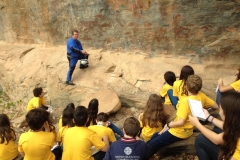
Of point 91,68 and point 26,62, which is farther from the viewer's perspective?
point 26,62

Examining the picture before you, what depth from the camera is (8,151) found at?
12.8ft

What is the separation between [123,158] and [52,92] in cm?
501

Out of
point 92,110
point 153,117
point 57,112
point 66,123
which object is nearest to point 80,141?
point 66,123

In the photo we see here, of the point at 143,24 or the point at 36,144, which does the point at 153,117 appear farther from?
the point at 143,24

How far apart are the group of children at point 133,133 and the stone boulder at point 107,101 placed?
1542mm

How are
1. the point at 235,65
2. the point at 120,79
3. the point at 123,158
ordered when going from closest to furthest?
the point at 123,158
the point at 235,65
the point at 120,79

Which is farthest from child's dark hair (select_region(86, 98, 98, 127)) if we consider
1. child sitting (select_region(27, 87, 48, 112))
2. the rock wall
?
the rock wall

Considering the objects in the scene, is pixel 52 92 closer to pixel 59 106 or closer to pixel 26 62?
pixel 59 106

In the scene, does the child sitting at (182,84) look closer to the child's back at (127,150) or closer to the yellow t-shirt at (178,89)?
the yellow t-shirt at (178,89)

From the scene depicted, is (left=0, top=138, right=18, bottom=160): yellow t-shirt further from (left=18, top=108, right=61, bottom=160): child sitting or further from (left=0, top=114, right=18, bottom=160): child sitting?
(left=18, top=108, right=61, bottom=160): child sitting

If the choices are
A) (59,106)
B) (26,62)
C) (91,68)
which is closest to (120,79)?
(91,68)

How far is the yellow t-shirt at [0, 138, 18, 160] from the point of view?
3.85m

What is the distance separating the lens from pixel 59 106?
7.36 m

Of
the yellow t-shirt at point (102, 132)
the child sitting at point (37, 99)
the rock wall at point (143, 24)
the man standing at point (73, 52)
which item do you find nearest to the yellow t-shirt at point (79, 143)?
the yellow t-shirt at point (102, 132)
